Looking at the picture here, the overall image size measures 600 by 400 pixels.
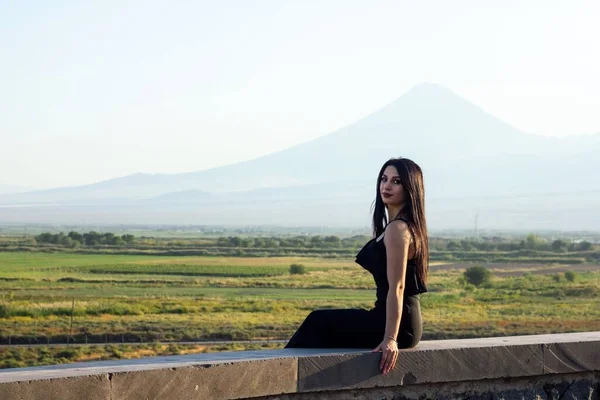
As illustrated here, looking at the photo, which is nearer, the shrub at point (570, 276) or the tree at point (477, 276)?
the shrub at point (570, 276)

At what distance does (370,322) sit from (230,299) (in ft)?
177

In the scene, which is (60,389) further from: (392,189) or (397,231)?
(392,189)

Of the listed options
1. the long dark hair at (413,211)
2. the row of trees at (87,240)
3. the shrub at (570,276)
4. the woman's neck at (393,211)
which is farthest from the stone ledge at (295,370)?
the row of trees at (87,240)

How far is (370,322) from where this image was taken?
412cm

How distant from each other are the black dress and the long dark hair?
7 centimetres

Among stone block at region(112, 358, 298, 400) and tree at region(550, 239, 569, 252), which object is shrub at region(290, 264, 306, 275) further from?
Answer: stone block at region(112, 358, 298, 400)

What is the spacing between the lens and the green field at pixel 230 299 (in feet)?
135

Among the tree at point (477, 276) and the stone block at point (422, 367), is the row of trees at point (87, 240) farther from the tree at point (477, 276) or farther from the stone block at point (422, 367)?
the stone block at point (422, 367)

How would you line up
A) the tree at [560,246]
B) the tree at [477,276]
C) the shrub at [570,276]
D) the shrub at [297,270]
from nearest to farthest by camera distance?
1. the shrub at [570,276]
2. the tree at [477,276]
3. the shrub at [297,270]
4. the tree at [560,246]

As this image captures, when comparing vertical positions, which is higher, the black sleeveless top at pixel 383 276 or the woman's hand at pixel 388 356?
the black sleeveless top at pixel 383 276

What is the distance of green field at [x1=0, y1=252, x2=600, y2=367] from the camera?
41.2 meters

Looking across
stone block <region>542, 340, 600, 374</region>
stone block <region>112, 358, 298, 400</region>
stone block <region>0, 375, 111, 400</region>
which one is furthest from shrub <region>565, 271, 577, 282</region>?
stone block <region>0, 375, 111, 400</region>

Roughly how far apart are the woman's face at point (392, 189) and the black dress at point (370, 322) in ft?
0.64

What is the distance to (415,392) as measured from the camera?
4.08 metres
